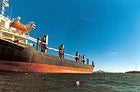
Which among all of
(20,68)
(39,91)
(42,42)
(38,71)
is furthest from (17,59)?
(39,91)

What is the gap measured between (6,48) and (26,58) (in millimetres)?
4445

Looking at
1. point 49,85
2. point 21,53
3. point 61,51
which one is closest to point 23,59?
point 21,53

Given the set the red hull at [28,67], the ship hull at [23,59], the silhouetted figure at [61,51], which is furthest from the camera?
the silhouetted figure at [61,51]

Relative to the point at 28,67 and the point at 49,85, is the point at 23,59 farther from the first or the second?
the point at 49,85

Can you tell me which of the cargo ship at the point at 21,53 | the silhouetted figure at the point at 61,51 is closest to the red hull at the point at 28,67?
the cargo ship at the point at 21,53

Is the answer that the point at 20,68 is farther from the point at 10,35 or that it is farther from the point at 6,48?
the point at 10,35

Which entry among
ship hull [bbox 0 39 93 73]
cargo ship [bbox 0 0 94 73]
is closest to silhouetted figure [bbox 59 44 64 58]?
cargo ship [bbox 0 0 94 73]

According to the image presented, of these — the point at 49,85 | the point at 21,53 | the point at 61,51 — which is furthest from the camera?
the point at 61,51

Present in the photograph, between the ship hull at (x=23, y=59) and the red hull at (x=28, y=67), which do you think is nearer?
the red hull at (x=28, y=67)

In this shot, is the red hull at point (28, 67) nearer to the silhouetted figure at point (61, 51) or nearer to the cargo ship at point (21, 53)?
the cargo ship at point (21, 53)

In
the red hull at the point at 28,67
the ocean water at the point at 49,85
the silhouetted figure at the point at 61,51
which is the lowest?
the ocean water at the point at 49,85

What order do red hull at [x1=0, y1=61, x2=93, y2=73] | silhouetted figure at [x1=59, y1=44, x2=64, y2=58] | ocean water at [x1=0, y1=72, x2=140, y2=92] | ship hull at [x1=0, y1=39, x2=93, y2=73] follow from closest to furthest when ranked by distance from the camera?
ocean water at [x1=0, y1=72, x2=140, y2=92] → red hull at [x1=0, y1=61, x2=93, y2=73] → ship hull at [x1=0, y1=39, x2=93, y2=73] → silhouetted figure at [x1=59, y1=44, x2=64, y2=58]

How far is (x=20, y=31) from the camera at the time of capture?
144ft

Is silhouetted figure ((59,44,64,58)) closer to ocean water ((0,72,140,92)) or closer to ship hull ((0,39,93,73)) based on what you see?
ship hull ((0,39,93,73))
